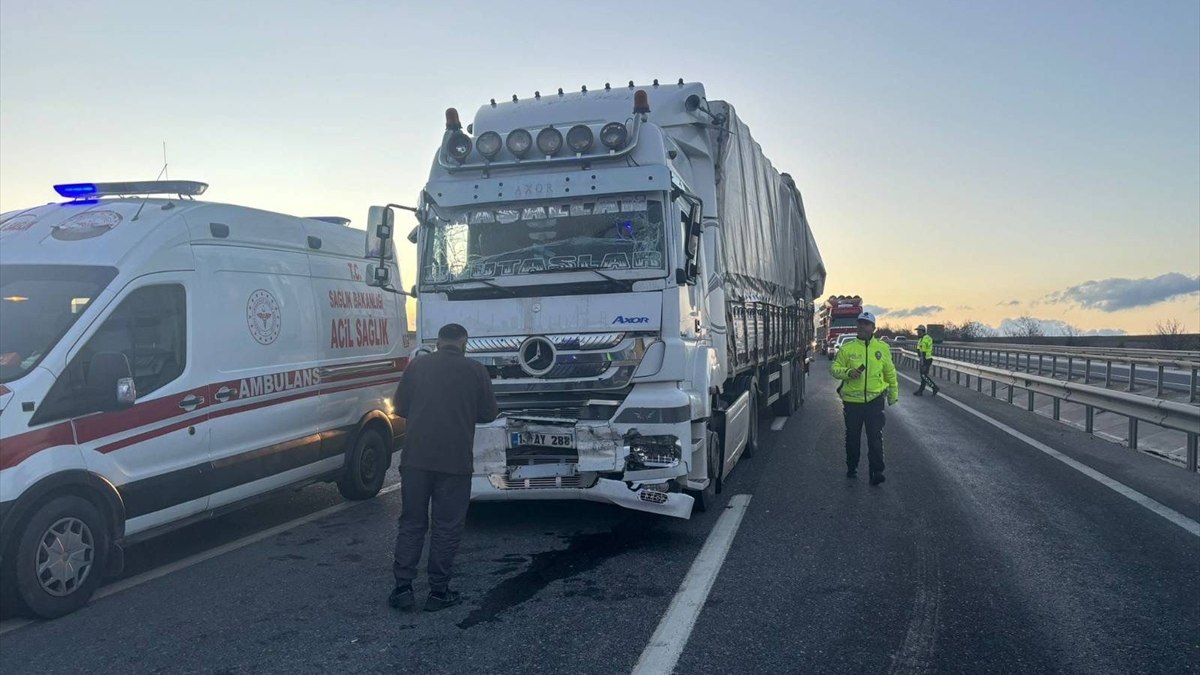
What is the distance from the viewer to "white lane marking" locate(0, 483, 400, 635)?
5411mm

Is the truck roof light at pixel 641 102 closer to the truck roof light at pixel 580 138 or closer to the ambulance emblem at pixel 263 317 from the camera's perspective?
the truck roof light at pixel 580 138

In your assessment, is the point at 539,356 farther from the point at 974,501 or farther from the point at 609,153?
the point at 974,501

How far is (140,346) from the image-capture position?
248 inches

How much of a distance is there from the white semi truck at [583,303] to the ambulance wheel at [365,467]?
1901 millimetres

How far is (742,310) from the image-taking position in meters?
10.2

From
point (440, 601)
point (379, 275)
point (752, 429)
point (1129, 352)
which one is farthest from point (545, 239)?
point (1129, 352)

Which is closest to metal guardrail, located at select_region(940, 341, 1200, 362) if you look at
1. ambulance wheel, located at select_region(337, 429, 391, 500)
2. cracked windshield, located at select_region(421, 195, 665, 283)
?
cracked windshield, located at select_region(421, 195, 665, 283)

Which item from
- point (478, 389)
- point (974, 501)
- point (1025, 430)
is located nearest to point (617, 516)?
point (478, 389)

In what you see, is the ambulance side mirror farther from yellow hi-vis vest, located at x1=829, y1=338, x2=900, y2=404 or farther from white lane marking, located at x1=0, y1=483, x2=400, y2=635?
yellow hi-vis vest, located at x1=829, y1=338, x2=900, y2=404

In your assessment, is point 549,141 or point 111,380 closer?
point 111,380

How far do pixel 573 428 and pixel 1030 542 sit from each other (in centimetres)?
350

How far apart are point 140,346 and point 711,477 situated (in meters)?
4.63

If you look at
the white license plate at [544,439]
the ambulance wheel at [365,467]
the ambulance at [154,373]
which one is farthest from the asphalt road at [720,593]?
the white license plate at [544,439]

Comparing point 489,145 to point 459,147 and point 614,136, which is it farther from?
point 614,136
